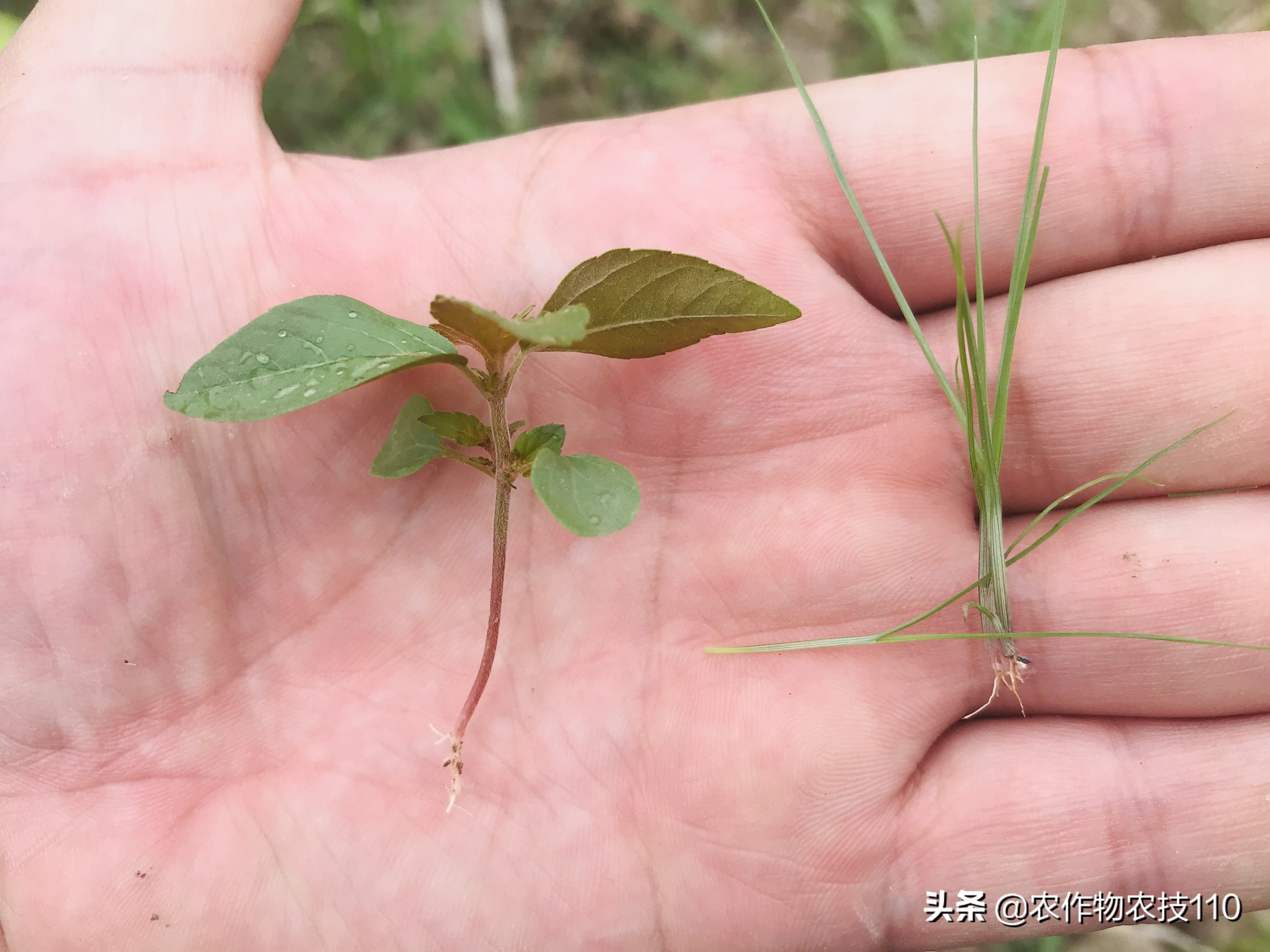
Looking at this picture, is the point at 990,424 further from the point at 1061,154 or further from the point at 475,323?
the point at 475,323

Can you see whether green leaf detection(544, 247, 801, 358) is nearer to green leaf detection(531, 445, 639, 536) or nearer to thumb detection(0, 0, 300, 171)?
green leaf detection(531, 445, 639, 536)

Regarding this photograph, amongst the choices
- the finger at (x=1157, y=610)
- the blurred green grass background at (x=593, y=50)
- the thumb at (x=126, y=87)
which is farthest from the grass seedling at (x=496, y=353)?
the blurred green grass background at (x=593, y=50)

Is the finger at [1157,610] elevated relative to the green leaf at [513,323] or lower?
lower

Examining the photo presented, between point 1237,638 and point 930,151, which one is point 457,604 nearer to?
point 930,151

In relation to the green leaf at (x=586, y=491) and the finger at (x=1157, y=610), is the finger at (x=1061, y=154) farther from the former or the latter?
the green leaf at (x=586, y=491)

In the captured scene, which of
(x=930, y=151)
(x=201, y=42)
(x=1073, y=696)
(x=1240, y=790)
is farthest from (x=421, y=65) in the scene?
(x=1240, y=790)

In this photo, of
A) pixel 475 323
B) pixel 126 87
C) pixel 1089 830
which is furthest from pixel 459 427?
pixel 1089 830
